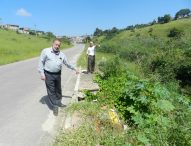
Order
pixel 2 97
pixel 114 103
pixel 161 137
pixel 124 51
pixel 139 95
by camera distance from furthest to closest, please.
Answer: pixel 124 51 → pixel 2 97 → pixel 114 103 → pixel 139 95 → pixel 161 137

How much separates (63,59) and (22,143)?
358 cm

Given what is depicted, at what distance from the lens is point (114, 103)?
979cm

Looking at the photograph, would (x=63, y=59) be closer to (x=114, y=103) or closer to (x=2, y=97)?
(x=114, y=103)

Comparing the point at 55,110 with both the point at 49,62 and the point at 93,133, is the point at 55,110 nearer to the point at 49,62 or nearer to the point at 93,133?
the point at 49,62

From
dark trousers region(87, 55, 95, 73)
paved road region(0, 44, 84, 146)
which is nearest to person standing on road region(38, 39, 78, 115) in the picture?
paved road region(0, 44, 84, 146)

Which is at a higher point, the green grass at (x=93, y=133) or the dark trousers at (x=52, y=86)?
the dark trousers at (x=52, y=86)

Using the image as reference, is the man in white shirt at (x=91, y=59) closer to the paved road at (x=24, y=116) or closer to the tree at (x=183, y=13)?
the paved road at (x=24, y=116)

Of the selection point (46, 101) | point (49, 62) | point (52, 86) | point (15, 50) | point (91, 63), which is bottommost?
point (15, 50)

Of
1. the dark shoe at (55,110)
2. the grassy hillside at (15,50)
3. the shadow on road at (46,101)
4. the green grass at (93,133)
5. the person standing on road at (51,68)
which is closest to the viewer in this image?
the green grass at (93,133)

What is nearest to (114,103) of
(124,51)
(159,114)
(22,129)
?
(159,114)

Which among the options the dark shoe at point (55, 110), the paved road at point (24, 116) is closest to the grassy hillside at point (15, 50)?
the paved road at point (24, 116)

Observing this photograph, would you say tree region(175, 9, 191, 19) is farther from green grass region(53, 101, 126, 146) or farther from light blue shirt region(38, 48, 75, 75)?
green grass region(53, 101, 126, 146)

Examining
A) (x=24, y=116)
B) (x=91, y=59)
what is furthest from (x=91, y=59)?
(x=24, y=116)

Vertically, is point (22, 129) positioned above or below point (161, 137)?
below
